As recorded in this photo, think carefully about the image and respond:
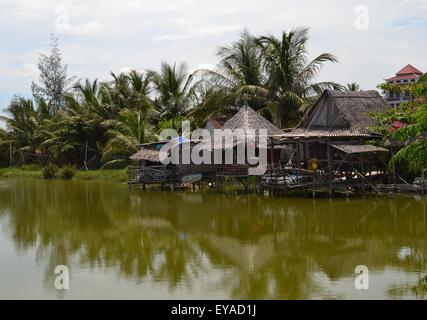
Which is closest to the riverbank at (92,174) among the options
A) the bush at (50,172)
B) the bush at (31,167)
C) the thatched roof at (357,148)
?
the bush at (31,167)

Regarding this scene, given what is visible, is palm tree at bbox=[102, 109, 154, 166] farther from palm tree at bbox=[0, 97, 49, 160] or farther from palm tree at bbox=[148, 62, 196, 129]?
palm tree at bbox=[0, 97, 49, 160]

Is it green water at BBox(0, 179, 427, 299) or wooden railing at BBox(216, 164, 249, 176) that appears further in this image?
wooden railing at BBox(216, 164, 249, 176)

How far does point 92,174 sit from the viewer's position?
28.5 meters

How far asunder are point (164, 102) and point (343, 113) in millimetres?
10269

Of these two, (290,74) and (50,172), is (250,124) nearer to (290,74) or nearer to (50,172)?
(290,74)

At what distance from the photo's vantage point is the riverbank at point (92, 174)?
26688 mm

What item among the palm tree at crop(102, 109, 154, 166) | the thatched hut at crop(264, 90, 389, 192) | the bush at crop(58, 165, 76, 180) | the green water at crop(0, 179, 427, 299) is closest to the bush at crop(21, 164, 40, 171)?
the bush at crop(58, 165, 76, 180)

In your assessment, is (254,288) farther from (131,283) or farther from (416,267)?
(416,267)

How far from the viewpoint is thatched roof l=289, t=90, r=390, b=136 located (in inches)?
708

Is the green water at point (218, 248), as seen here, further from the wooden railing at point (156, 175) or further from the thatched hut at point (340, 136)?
the wooden railing at point (156, 175)

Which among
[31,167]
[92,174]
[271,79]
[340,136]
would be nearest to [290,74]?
[271,79]

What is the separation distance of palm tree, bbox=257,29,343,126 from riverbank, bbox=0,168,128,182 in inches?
328

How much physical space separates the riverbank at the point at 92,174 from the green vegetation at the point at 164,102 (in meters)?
0.81

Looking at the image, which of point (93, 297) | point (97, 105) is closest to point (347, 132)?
point (93, 297)
